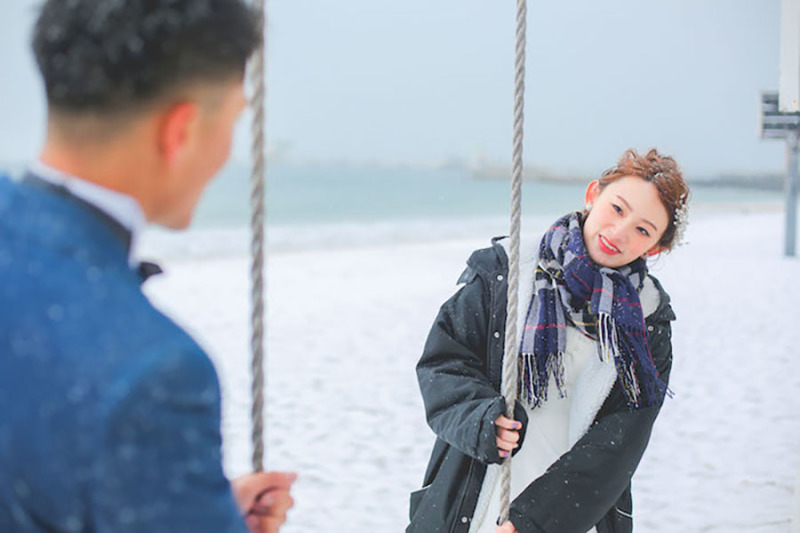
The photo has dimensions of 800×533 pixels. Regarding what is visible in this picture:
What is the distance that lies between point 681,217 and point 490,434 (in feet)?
1.73

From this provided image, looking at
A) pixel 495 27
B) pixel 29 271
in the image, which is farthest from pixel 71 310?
pixel 495 27

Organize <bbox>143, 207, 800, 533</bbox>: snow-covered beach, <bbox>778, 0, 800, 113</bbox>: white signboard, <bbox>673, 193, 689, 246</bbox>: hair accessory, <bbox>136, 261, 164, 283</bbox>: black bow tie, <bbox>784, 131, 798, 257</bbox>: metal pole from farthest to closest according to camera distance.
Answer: <bbox>784, 131, 798, 257</bbox>: metal pole, <bbox>143, 207, 800, 533</bbox>: snow-covered beach, <bbox>778, 0, 800, 113</bbox>: white signboard, <bbox>673, 193, 689, 246</bbox>: hair accessory, <bbox>136, 261, 164, 283</bbox>: black bow tie

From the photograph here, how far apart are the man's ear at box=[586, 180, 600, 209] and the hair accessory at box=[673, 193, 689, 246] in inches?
5.6

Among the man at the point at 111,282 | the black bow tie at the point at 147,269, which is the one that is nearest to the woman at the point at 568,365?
the black bow tie at the point at 147,269

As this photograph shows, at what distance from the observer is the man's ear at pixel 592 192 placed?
4.95 feet

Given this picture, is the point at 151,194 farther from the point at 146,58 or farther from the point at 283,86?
the point at 283,86

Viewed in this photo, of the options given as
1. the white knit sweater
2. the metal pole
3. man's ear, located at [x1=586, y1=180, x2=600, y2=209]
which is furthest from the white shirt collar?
the metal pole

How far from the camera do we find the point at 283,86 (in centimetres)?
7406

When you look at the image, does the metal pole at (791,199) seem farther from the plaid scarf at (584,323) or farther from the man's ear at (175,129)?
the man's ear at (175,129)

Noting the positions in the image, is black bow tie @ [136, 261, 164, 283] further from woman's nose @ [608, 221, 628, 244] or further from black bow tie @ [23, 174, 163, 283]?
woman's nose @ [608, 221, 628, 244]

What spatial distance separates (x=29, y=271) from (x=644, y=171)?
44.9 inches

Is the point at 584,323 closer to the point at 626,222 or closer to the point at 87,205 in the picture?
the point at 626,222

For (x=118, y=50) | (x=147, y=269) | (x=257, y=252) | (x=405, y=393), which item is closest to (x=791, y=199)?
(x=405, y=393)

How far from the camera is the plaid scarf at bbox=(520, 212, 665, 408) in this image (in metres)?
1.38
